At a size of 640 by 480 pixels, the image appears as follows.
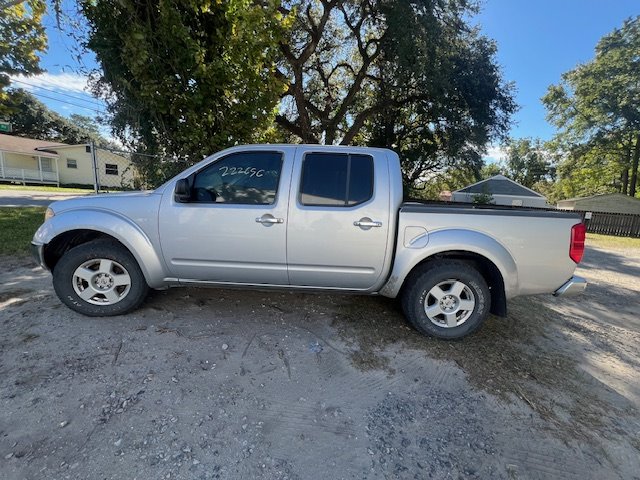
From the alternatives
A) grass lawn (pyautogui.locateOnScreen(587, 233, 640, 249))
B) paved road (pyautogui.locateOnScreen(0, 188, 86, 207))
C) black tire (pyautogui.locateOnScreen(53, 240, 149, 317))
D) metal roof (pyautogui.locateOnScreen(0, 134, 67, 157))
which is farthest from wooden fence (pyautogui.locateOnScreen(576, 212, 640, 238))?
metal roof (pyautogui.locateOnScreen(0, 134, 67, 157))

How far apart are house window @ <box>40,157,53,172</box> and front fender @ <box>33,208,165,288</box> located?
3386 cm

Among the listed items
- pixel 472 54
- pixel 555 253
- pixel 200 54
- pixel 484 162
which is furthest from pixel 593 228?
pixel 200 54

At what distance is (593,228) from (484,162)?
38.0ft

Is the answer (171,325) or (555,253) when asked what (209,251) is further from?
(555,253)

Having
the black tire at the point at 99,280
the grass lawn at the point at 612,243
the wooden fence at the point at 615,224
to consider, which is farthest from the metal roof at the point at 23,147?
the wooden fence at the point at 615,224

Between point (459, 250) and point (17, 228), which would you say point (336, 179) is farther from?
point (17, 228)

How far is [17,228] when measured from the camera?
762 cm

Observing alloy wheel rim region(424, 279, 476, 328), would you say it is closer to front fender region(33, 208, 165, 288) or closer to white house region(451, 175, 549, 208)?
front fender region(33, 208, 165, 288)

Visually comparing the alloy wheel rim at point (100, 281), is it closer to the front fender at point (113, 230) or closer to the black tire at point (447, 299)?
the front fender at point (113, 230)

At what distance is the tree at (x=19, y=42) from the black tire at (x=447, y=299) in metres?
10.7

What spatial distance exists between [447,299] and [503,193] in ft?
94.1

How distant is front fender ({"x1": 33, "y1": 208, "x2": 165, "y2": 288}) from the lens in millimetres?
3277

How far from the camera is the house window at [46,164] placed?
28.3m

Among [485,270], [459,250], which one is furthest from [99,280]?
[485,270]
